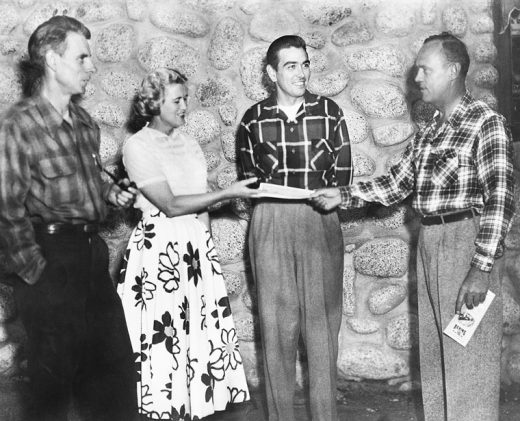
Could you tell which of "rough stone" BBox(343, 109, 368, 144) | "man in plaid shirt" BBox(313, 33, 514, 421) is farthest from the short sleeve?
"man in plaid shirt" BBox(313, 33, 514, 421)

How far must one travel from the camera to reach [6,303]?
467cm

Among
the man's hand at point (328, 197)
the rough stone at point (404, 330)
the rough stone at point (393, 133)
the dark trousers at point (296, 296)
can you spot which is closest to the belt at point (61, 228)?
the dark trousers at point (296, 296)

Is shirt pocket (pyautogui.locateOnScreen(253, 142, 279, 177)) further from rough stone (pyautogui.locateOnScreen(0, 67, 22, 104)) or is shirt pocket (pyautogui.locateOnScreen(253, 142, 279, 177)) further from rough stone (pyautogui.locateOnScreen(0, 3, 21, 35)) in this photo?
rough stone (pyautogui.locateOnScreen(0, 3, 21, 35))

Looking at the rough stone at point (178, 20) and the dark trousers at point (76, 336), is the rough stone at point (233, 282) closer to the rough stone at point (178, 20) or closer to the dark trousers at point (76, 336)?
the dark trousers at point (76, 336)

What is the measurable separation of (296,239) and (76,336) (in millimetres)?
1177

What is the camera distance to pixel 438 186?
11.2 feet

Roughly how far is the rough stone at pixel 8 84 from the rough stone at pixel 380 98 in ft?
6.28

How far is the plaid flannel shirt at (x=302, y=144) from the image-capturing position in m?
3.95

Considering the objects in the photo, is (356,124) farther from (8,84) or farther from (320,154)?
(8,84)

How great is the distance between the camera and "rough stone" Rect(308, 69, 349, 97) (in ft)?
14.3

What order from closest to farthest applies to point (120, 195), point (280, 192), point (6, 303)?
point (120, 195) → point (280, 192) → point (6, 303)

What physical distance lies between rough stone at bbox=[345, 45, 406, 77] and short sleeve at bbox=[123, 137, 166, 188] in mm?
1264

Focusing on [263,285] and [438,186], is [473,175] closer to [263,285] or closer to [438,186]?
[438,186]

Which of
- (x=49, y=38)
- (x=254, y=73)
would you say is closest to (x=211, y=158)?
(x=254, y=73)
